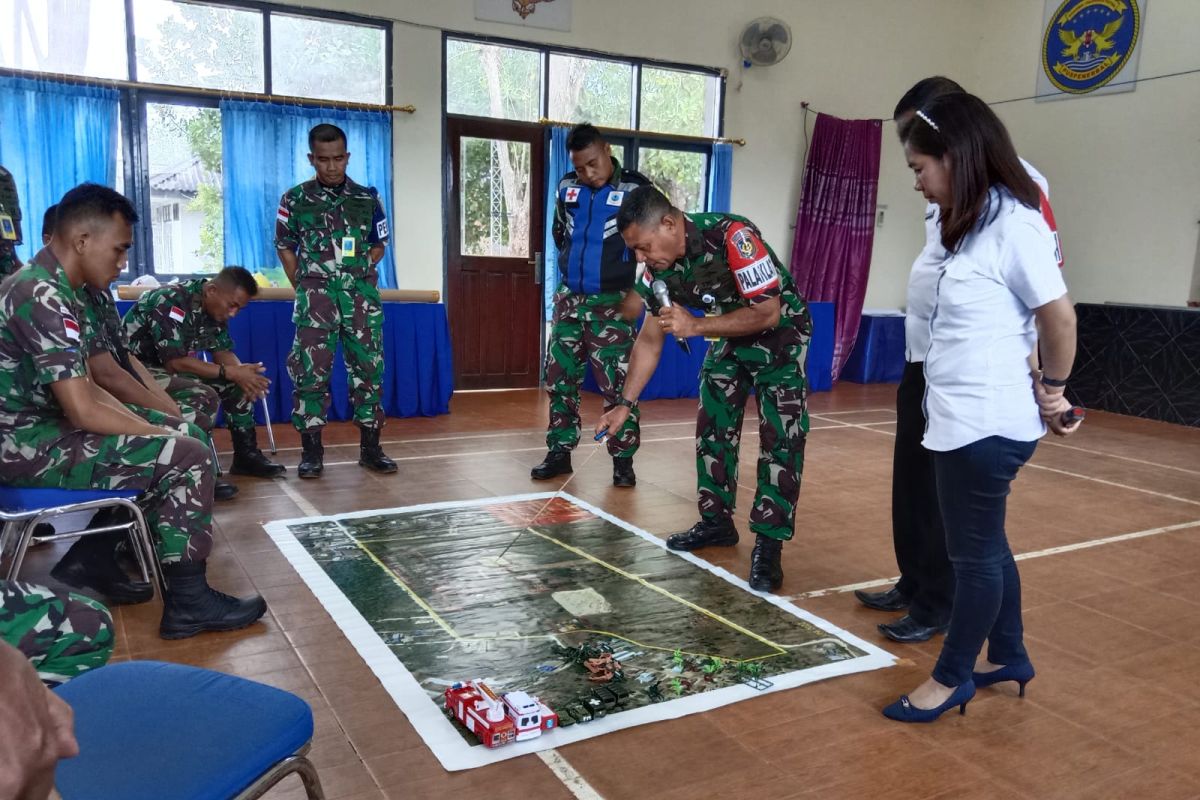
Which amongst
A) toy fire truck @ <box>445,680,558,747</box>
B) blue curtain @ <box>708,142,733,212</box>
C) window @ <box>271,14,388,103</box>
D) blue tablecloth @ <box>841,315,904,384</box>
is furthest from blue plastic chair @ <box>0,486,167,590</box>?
blue tablecloth @ <box>841,315,904,384</box>

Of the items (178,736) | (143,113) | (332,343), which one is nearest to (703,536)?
(332,343)

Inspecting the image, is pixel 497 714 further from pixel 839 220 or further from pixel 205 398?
pixel 839 220

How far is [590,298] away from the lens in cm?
431

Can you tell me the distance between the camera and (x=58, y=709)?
2.46 ft

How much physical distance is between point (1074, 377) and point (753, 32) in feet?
13.6

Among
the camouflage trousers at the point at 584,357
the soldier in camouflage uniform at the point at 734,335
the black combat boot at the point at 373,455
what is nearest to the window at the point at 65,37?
the black combat boot at the point at 373,455

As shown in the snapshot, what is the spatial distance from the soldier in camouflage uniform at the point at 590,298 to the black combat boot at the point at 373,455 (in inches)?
29.2

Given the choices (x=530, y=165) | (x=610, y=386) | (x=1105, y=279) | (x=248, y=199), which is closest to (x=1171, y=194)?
(x=1105, y=279)

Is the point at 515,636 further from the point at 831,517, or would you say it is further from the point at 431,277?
the point at 431,277

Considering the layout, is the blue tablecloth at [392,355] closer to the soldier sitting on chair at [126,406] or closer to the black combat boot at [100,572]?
the soldier sitting on chair at [126,406]

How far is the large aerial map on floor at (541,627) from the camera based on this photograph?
210cm

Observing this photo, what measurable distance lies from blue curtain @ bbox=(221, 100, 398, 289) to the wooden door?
1097mm

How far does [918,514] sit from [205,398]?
2.94m

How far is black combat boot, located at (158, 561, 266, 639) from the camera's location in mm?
2469
